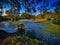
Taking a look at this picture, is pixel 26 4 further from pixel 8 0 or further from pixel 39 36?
pixel 39 36

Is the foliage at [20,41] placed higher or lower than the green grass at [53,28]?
lower

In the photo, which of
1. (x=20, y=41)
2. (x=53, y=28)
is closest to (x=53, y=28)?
(x=53, y=28)

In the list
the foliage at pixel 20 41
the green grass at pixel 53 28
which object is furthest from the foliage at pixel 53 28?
the foliage at pixel 20 41

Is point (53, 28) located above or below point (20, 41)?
above

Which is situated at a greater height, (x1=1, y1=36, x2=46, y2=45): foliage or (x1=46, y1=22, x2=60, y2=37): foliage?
(x1=46, y1=22, x2=60, y2=37): foliage

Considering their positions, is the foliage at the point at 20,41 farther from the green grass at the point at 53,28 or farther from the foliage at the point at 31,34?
the green grass at the point at 53,28

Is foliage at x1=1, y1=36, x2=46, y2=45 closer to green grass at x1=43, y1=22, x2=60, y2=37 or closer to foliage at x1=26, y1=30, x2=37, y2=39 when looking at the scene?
foliage at x1=26, y1=30, x2=37, y2=39

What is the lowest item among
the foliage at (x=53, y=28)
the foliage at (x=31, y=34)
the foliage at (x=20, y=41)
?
the foliage at (x=20, y=41)

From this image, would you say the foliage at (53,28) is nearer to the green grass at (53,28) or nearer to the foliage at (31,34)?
the green grass at (53,28)

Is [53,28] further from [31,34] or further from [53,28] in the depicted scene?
[31,34]

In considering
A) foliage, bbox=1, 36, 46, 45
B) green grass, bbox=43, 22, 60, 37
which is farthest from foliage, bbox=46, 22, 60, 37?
foliage, bbox=1, 36, 46, 45

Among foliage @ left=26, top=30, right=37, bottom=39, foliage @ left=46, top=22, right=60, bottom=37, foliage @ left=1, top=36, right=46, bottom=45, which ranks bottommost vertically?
foliage @ left=1, top=36, right=46, bottom=45

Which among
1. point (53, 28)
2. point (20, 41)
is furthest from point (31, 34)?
point (53, 28)

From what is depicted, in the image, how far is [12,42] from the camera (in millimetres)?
1854
